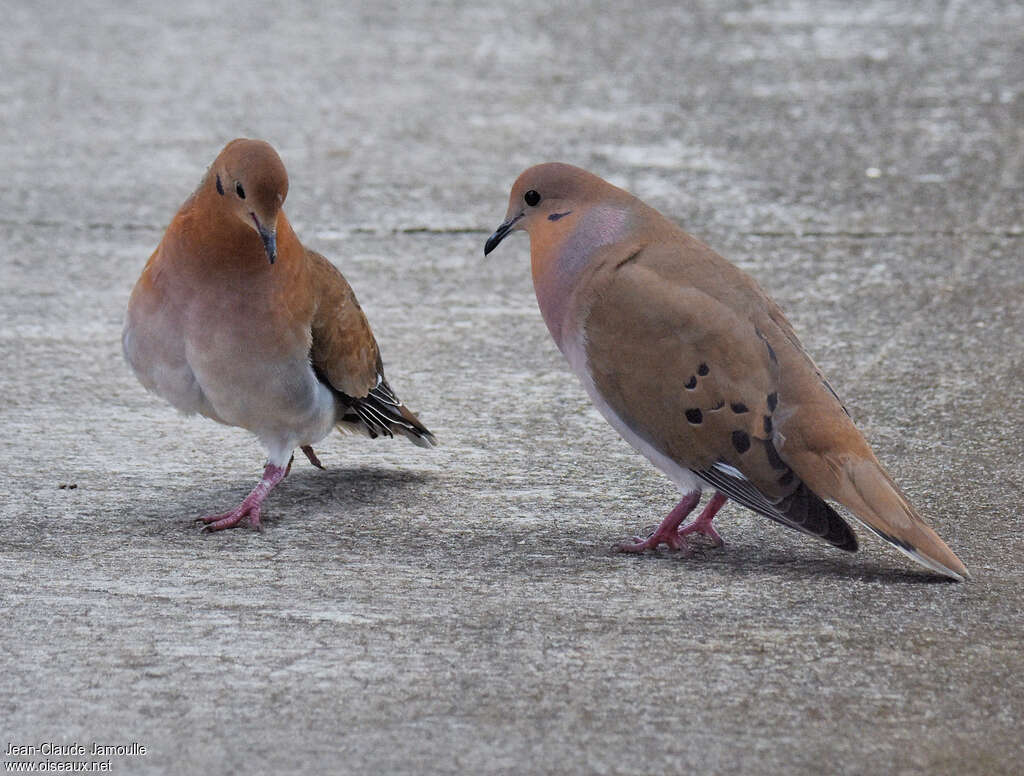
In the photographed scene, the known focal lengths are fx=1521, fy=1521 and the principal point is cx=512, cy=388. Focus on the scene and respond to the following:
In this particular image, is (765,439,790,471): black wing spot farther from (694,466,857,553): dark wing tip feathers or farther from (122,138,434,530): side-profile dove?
(122,138,434,530): side-profile dove

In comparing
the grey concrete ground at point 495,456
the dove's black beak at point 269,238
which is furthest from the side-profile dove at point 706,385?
the dove's black beak at point 269,238

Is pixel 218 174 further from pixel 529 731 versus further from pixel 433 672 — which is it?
pixel 529 731

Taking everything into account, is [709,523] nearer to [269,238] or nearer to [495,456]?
[495,456]

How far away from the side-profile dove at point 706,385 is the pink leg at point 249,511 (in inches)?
33.7

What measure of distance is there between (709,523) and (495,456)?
780mm

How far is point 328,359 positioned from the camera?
4.03 m

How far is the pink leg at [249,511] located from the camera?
12.8 ft

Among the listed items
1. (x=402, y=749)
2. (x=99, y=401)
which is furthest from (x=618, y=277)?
(x=99, y=401)

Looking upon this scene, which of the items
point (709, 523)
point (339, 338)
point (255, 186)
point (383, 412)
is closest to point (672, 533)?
point (709, 523)

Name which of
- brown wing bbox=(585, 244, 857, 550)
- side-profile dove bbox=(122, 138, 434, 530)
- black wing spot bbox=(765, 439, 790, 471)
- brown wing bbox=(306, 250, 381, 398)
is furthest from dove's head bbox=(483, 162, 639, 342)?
black wing spot bbox=(765, 439, 790, 471)

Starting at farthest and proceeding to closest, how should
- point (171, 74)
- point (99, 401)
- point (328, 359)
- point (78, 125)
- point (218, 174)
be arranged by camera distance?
point (171, 74), point (78, 125), point (99, 401), point (328, 359), point (218, 174)

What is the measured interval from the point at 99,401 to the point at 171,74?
15.4 feet

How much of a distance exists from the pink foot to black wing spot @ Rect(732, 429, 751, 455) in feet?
4.08

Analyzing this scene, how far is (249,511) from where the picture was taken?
395 centimetres
